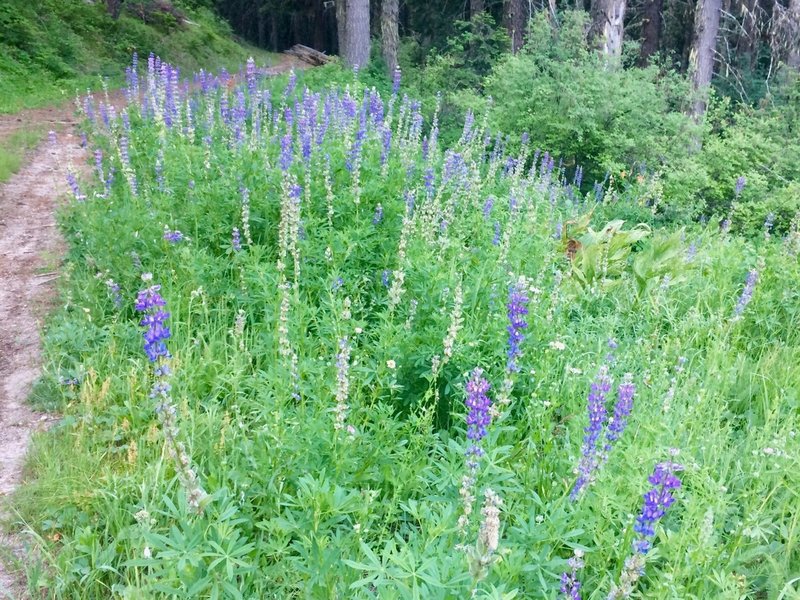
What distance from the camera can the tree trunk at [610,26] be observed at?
11406 millimetres

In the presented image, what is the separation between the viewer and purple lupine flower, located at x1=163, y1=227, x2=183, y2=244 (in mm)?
4793

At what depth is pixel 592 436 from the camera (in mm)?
2428

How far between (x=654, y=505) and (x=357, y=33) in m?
15.6

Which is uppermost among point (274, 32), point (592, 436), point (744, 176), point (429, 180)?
point (274, 32)

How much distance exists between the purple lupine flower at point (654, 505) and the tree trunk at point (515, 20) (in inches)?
635

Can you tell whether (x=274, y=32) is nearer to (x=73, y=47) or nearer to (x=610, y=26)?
(x=73, y=47)

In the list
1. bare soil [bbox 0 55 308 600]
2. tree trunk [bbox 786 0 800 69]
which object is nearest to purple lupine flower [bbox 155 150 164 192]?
bare soil [bbox 0 55 308 600]

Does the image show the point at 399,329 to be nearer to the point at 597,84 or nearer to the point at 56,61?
the point at 597,84

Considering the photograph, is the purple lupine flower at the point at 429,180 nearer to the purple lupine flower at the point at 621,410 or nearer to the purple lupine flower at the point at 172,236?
the purple lupine flower at the point at 172,236

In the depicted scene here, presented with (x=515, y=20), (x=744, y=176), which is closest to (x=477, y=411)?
(x=744, y=176)

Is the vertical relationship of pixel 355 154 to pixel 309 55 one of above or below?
below

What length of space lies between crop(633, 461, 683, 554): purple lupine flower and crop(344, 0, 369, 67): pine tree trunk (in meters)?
15.0

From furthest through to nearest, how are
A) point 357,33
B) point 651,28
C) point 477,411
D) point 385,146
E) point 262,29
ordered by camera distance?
point 262,29
point 651,28
point 357,33
point 385,146
point 477,411

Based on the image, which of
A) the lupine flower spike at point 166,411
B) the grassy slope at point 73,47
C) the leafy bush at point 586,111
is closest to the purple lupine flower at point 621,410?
the lupine flower spike at point 166,411
